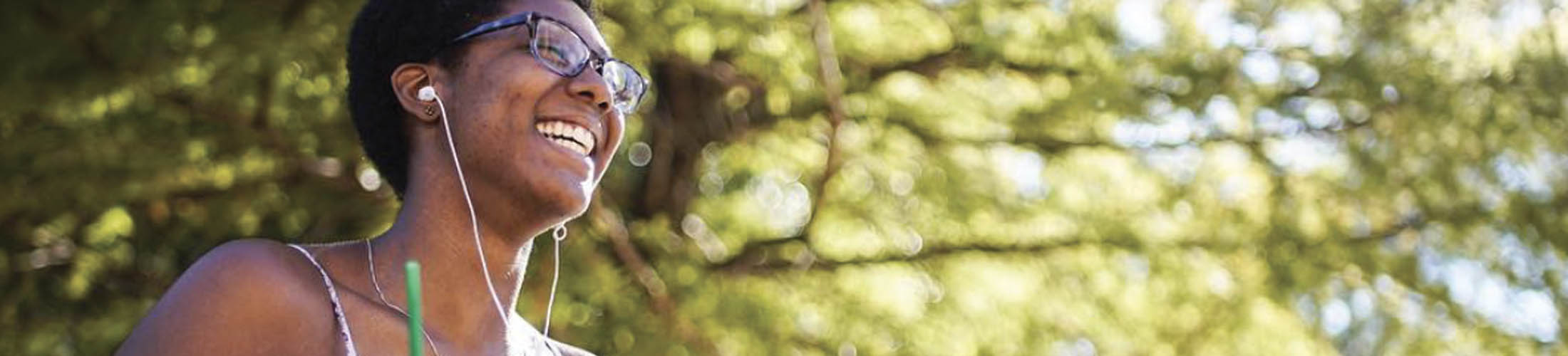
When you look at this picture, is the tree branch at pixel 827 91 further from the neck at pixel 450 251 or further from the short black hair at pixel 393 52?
the neck at pixel 450 251

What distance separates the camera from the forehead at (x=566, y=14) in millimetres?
2256

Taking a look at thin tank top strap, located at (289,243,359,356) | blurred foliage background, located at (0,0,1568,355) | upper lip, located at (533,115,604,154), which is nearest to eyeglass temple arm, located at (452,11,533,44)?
upper lip, located at (533,115,604,154)

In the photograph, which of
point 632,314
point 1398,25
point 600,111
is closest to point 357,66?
point 600,111

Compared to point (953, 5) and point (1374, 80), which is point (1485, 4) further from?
point (953, 5)

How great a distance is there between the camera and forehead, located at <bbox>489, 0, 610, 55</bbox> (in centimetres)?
226

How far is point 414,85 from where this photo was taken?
225 cm

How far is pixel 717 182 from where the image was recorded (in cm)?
622

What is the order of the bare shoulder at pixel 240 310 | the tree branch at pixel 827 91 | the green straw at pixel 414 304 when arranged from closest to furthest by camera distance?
the green straw at pixel 414 304
the bare shoulder at pixel 240 310
the tree branch at pixel 827 91

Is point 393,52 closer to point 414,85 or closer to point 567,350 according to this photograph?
point 414,85

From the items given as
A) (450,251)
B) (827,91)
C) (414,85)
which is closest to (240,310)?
(450,251)

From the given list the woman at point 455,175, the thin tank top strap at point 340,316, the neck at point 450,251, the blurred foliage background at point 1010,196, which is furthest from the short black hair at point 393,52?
the blurred foliage background at point 1010,196

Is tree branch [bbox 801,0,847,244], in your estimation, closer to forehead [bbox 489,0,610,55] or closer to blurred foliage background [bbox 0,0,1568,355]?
blurred foliage background [bbox 0,0,1568,355]

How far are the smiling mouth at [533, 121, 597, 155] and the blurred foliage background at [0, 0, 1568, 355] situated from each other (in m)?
3.35

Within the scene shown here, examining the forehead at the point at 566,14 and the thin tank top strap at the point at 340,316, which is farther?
the forehead at the point at 566,14
